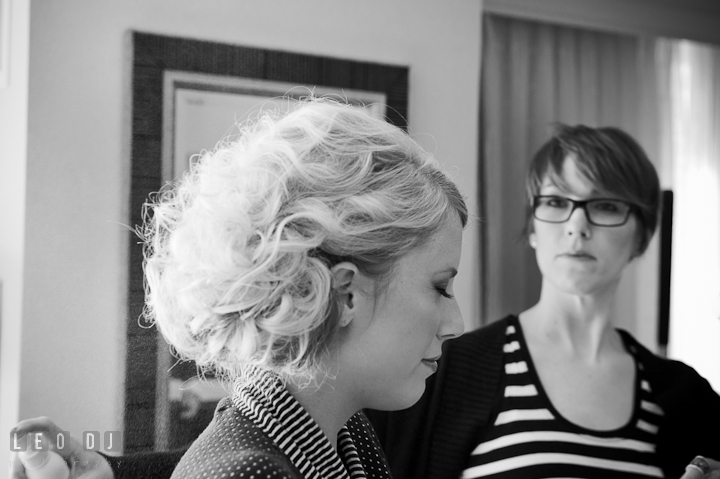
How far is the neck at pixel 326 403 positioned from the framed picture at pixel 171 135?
27 cm

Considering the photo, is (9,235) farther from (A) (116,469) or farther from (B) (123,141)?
(A) (116,469)

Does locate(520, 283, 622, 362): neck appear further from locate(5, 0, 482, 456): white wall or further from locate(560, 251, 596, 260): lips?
locate(5, 0, 482, 456): white wall

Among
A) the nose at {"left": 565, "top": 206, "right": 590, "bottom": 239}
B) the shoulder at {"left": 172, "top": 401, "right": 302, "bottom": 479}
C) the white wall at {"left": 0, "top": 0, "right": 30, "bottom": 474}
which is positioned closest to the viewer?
the shoulder at {"left": 172, "top": 401, "right": 302, "bottom": 479}

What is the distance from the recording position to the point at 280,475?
0.46m

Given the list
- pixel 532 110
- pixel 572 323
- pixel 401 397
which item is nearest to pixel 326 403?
pixel 401 397

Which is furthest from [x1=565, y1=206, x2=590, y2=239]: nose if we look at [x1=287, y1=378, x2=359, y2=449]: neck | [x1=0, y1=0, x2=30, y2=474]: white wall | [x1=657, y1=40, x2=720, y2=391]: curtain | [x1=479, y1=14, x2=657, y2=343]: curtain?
[x1=0, y1=0, x2=30, y2=474]: white wall

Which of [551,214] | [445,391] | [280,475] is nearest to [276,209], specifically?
[280,475]

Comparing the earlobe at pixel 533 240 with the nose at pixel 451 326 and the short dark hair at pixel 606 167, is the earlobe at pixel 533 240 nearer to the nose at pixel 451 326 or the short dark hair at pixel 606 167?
the short dark hair at pixel 606 167

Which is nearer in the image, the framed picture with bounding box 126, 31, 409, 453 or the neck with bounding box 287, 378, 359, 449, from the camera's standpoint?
the neck with bounding box 287, 378, 359, 449

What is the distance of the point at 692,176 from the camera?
1.31 m

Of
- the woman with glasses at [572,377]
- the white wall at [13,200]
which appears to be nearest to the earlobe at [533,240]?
the woman with glasses at [572,377]

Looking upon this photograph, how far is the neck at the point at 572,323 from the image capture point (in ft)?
3.35

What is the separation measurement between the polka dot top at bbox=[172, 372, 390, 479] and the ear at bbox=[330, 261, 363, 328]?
77mm

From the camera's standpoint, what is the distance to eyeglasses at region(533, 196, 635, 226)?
40.3 inches
